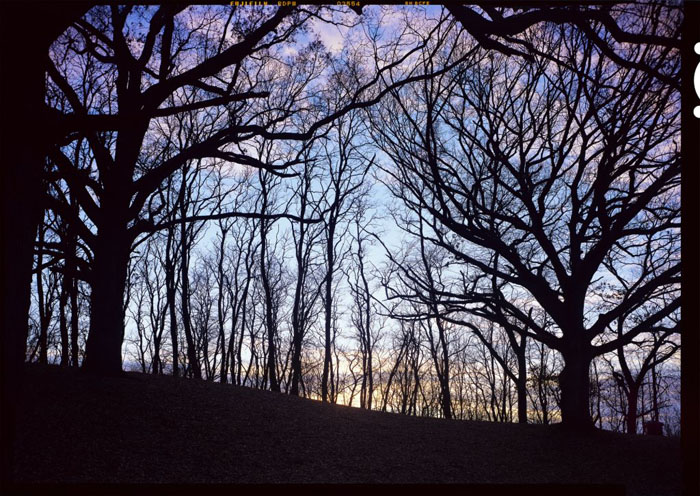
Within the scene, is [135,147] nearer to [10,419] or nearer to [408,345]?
[10,419]

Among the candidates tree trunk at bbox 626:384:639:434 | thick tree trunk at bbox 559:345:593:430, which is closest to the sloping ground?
thick tree trunk at bbox 559:345:593:430

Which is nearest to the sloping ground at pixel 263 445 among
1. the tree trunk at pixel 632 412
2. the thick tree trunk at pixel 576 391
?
the thick tree trunk at pixel 576 391

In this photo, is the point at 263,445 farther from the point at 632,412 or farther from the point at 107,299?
the point at 632,412

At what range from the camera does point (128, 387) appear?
9.24m

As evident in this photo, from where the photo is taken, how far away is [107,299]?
9688 mm

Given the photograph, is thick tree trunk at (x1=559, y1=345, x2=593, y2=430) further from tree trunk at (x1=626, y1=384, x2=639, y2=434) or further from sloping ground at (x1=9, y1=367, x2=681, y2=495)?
tree trunk at (x1=626, y1=384, x2=639, y2=434)

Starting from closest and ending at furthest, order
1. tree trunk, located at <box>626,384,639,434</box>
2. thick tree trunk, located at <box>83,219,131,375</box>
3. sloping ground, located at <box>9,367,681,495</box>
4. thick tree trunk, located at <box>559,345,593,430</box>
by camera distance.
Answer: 1. sloping ground, located at <box>9,367,681,495</box>
2. thick tree trunk, located at <box>83,219,131,375</box>
3. thick tree trunk, located at <box>559,345,593,430</box>
4. tree trunk, located at <box>626,384,639,434</box>

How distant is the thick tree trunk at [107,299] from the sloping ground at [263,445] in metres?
0.52

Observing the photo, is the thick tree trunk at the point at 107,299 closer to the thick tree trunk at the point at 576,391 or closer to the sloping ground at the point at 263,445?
the sloping ground at the point at 263,445

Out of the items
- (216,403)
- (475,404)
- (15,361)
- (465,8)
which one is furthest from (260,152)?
(475,404)

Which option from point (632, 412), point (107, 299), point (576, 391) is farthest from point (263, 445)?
point (632, 412)

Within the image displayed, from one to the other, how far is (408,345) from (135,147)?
2493 centimetres

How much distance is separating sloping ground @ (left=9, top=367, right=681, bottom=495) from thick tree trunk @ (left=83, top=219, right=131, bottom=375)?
0.52 metres

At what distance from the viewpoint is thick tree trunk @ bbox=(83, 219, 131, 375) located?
9617mm
